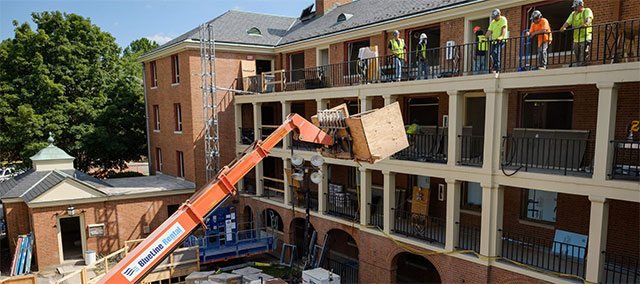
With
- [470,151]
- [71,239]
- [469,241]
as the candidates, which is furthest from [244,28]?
[469,241]

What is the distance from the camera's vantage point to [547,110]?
42.0ft

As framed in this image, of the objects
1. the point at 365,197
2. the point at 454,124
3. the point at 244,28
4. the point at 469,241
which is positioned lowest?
the point at 469,241

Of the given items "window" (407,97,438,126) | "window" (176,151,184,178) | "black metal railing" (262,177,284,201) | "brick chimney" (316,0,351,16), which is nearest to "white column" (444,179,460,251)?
"window" (407,97,438,126)

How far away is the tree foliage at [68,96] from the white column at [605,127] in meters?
25.8

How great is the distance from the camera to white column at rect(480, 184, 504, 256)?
11.5 metres

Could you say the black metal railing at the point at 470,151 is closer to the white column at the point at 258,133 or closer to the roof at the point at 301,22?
the roof at the point at 301,22

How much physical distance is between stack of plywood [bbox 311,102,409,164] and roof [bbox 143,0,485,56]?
25.9 ft

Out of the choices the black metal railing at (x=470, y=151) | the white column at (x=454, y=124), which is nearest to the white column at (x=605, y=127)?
the black metal railing at (x=470, y=151)

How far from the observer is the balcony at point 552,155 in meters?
10.9

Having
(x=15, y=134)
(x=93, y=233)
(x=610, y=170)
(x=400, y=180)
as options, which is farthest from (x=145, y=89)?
(x=610, y=170)

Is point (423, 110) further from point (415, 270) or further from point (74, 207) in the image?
point (74, 207)

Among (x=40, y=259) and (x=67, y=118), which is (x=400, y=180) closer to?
(x=40, y=259)

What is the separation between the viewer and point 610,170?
9.70 meters

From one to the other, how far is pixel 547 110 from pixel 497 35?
3256 mm
